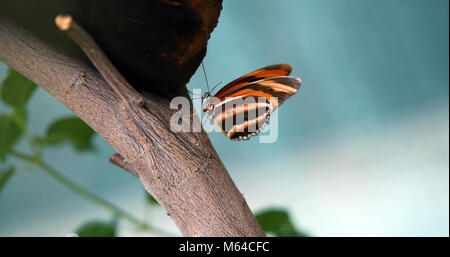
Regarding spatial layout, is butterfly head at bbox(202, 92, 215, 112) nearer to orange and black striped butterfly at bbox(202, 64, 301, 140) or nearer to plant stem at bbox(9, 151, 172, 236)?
orange and black striped butterfly at bbox(202, 64, 301, 140)

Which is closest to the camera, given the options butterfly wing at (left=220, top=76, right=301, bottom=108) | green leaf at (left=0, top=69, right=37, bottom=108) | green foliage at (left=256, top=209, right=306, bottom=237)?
butterfly wing at (left=220, top=76, right=301, bottom=108)

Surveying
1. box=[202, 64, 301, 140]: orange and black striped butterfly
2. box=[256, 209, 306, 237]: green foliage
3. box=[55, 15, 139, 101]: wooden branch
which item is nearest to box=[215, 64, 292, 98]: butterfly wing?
box=[202, 64, 301, 140]: orange and black striped butterfly

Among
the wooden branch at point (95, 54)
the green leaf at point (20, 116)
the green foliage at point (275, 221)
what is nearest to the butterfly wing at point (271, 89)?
the wooden branch at point (95, 54)

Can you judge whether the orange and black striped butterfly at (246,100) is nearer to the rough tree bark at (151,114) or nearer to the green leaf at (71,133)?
the rough tree bark at (151,114)

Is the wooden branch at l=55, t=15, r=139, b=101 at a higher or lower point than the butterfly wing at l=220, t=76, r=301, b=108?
lower

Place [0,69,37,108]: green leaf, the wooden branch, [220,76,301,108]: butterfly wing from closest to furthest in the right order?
1. the wooden branch
2. [220,76,301,108]: butterfly wing
3. [0,69,37,108]: green leaf

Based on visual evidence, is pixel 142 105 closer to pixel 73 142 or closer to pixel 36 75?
pixel 36 75

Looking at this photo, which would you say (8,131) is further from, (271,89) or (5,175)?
(271,89)
